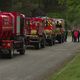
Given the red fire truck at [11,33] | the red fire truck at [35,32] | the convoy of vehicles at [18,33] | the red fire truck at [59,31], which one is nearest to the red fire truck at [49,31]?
the convoy of vehicles at [18,33]

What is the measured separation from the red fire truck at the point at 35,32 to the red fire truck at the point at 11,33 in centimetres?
636

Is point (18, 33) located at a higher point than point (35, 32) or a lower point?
higher

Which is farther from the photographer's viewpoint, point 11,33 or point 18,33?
point 18,33

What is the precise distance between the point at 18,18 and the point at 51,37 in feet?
52.8

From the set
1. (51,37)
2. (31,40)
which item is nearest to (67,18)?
(51,37)

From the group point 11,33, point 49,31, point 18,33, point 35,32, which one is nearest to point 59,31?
point 49,31

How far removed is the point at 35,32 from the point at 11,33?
10.3m

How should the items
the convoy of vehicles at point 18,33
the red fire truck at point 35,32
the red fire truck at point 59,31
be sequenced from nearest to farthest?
the convoy of vehicles at point 18,33, the red fire truck at point 35,32, the red fire truck at point 59,31

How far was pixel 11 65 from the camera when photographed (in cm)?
2369

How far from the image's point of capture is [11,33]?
3033 cm

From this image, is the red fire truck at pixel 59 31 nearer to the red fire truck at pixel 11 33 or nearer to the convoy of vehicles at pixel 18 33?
the convoy of vehicles at pixel 18 33

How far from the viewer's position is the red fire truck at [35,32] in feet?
130

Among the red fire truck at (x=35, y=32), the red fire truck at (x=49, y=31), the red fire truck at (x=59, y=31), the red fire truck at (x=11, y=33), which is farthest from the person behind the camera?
the red fire truck at (x=59, y=31)

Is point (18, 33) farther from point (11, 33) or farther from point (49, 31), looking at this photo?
point (49, 31)
